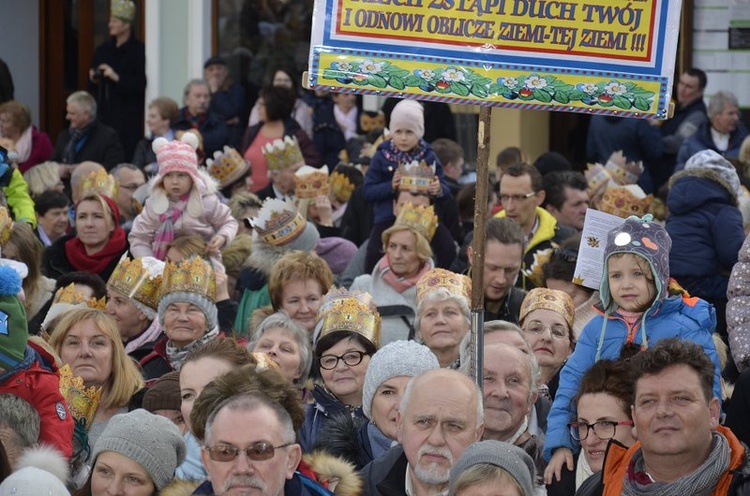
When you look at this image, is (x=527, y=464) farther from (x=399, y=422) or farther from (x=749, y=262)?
(x=749, y=262)

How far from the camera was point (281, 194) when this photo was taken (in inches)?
515

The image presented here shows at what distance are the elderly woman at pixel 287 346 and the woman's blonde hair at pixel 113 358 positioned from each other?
0.62 metres

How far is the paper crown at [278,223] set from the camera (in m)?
10.5

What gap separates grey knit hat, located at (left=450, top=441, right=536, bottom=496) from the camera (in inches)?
205

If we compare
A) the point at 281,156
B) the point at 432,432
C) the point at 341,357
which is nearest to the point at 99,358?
the point at 341,357

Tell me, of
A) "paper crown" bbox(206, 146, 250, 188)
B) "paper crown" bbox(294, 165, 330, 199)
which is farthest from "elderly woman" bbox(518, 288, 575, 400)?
"paper crown" bbox(206, 146, 250, 188)

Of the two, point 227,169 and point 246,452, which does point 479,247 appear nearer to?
point 246,452

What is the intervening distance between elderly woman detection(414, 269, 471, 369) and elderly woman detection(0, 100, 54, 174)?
281 inches

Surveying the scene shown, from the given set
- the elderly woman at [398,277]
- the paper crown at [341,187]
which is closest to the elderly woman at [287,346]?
the elderly woman at [398,277]

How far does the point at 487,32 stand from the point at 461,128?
10.3 metres

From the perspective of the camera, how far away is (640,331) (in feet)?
22.8

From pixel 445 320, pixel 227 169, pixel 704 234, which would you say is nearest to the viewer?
pixel 445 320

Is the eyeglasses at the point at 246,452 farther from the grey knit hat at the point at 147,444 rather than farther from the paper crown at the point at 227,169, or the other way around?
the paper crown at the point at 227,169

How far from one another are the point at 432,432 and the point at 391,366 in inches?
44.4
